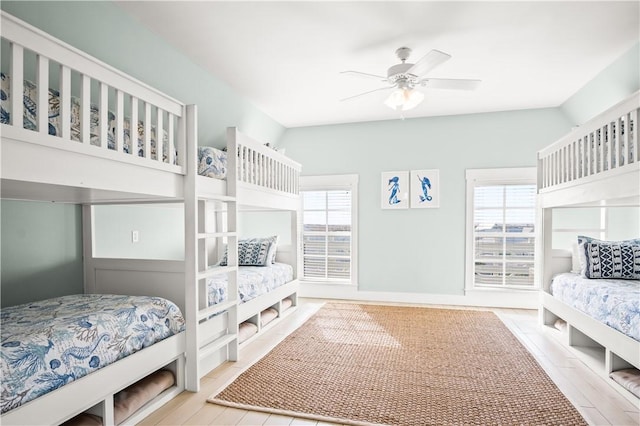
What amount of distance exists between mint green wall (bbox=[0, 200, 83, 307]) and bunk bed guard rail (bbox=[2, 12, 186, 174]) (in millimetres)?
815

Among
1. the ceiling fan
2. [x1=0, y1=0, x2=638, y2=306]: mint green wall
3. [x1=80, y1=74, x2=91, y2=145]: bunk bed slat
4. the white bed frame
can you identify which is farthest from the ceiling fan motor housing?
[x1=80, y1=74, x2=91, y2=145]: bunk bed slat

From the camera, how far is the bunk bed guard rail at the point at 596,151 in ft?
7.34

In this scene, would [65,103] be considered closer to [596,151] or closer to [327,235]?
[596,151]

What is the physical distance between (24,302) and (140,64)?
1.88m

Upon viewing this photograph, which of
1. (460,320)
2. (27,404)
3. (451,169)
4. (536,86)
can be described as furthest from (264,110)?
(27,404)

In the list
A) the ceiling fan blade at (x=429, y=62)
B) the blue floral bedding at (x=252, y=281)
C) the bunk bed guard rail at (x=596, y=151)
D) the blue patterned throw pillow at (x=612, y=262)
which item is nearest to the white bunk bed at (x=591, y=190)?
the bunk bed guard rail at (x=596, y=151)

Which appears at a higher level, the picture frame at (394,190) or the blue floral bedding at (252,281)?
the picture frame at (394,190)

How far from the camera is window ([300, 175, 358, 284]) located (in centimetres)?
524

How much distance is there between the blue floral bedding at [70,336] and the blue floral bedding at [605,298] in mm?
2827

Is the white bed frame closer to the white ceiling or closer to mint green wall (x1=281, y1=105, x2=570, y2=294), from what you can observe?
the white ceiling

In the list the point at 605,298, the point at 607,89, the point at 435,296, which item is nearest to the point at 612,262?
the point at 605,298

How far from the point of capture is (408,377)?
2.54 metres

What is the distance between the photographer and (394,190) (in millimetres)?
5047

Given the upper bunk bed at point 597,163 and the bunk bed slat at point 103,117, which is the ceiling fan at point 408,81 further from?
the bunk bed slat at point 103,117
